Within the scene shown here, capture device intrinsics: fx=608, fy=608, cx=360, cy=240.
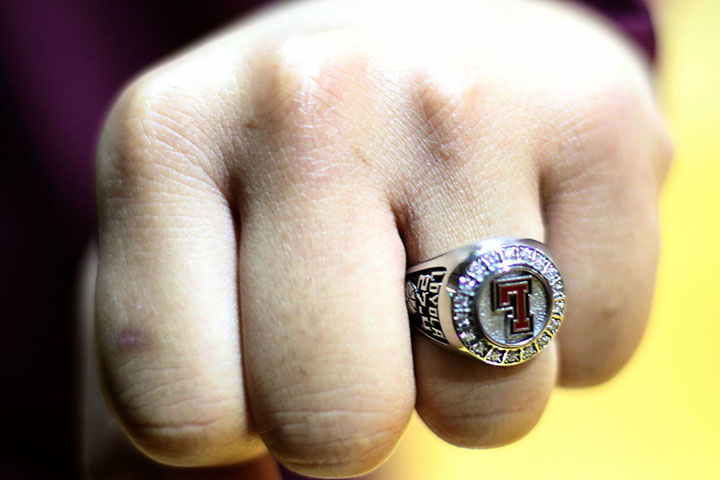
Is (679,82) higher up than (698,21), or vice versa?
(698,21)

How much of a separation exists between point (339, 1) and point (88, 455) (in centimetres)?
45

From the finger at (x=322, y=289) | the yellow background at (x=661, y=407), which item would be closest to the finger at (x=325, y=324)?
the finger at (x=322, y=289)

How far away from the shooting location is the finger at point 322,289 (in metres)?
0.35

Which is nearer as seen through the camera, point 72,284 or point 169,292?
point 169,292

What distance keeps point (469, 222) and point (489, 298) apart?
0.16 feet

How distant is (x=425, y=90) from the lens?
1.25 feet

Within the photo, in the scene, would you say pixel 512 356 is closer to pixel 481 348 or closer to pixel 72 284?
pixel 481 348

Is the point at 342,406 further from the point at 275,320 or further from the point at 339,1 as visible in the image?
the point at 339,1

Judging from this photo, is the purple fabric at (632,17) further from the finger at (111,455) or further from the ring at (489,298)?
the finger at (111,455)

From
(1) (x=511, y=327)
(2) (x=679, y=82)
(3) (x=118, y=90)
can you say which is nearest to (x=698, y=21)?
(2) (x=679, y=82)

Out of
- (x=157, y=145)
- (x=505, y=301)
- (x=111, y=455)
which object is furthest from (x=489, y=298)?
(x=111, y=455)

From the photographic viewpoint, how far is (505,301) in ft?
1.20

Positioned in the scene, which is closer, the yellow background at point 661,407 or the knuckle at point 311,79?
the knuckle at point 311,79

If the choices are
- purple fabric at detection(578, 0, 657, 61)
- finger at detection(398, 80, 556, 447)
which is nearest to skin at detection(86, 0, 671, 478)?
finger at detection(398, 80, 556, 447)
